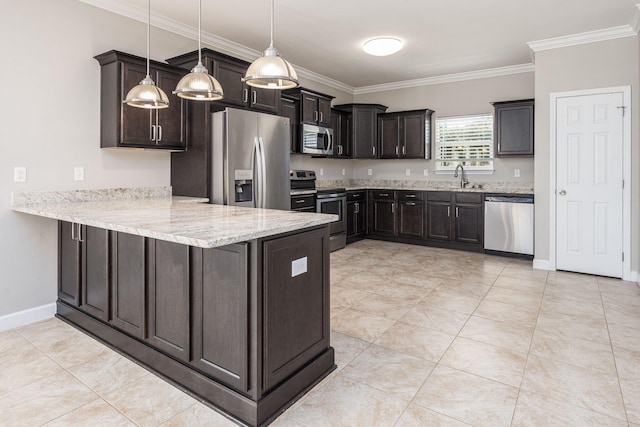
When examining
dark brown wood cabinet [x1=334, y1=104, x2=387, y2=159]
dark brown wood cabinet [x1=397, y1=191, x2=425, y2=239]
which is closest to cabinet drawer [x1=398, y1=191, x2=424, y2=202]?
dark brown wood cabinet [x1=397, y1=191, x2=425, y2=239]

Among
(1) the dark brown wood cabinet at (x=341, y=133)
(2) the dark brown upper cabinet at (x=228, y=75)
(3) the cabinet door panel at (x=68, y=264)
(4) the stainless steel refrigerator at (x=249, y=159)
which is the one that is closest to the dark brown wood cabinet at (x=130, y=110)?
(2) the dark brown upper cabinet at (x=228, y=75)

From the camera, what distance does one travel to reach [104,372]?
2299mm

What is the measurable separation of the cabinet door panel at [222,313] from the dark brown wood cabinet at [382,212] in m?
4.88

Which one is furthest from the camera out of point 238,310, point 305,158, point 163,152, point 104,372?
point 305,158

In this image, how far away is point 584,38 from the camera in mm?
4355

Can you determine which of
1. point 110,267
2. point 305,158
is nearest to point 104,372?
point 110,267

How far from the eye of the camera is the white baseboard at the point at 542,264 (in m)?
4.73

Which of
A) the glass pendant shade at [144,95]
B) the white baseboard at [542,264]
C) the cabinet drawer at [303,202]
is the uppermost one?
the glass pendant shade at [144,95]

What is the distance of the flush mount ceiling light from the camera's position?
14.6 feet

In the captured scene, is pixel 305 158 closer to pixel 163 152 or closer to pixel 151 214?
pixel 163 152

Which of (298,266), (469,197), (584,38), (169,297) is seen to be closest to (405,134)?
(469,197)

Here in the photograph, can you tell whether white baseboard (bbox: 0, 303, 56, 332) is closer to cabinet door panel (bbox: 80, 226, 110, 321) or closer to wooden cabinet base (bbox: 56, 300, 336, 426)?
cabinet door panel (bbox: 80, 226, 110, 321)

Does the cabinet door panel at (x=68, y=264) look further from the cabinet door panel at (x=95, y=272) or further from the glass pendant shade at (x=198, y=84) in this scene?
the glass pendant shade at (x=198, y=84)

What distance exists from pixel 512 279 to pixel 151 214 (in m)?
3.78
